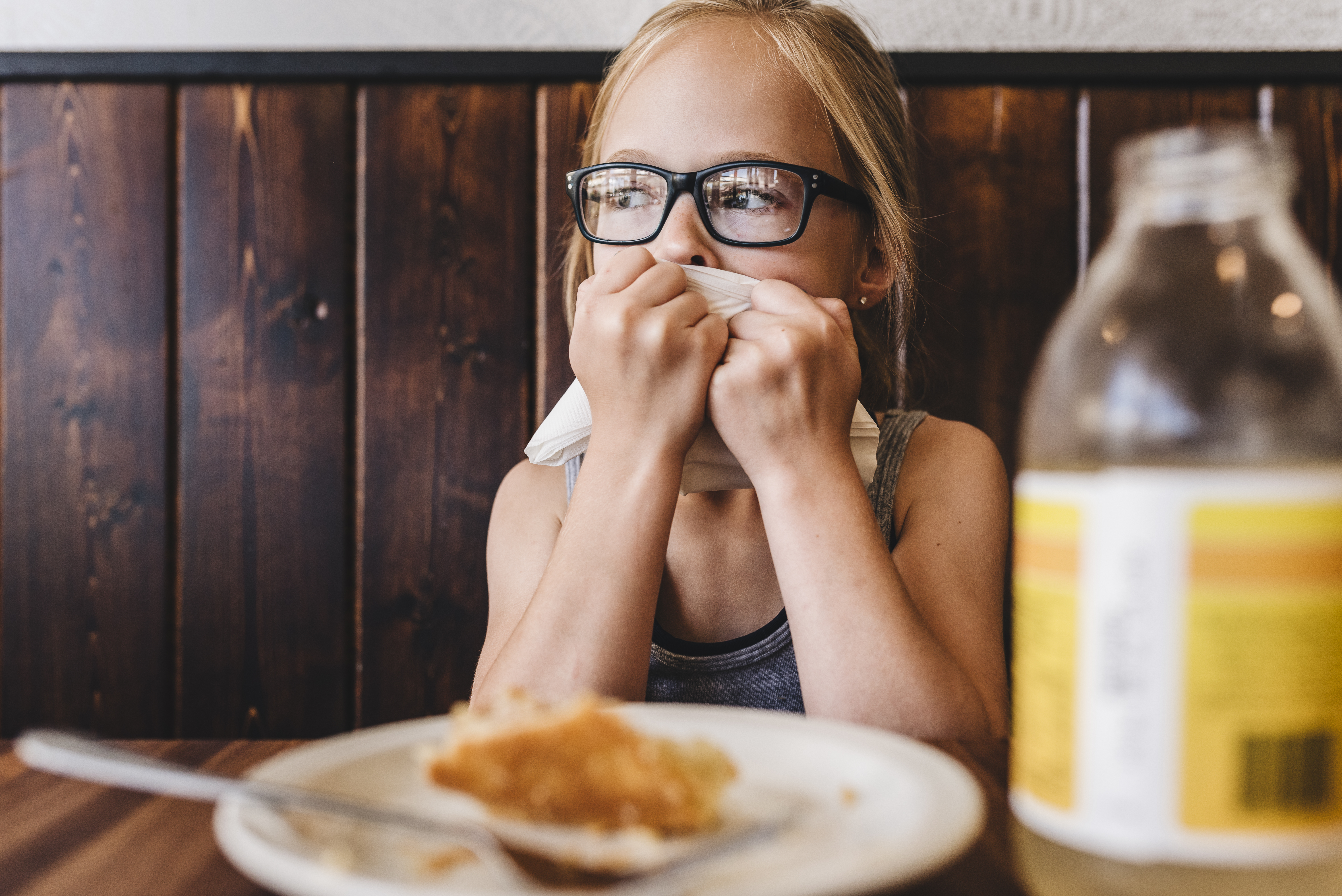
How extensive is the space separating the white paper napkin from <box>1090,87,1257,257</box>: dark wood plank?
2.38 ft

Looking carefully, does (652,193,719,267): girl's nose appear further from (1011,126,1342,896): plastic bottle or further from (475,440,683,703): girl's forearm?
(1011,126,1342,896): plastic bottle

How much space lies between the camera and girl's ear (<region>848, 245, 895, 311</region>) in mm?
1149

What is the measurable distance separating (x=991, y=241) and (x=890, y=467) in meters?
0.52

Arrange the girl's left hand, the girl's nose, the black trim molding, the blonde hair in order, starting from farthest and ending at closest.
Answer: the black trim molding < the blonde hair < the girl's nose < the girl's left hand

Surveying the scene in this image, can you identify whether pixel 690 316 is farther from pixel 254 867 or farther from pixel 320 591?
pixel 320 591

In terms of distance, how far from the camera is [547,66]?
1.38 metres

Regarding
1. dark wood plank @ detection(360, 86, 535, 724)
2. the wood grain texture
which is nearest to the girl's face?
dark wood plank @ detection(360, 86, 535, 724)

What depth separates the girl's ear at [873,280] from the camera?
45.3 inches

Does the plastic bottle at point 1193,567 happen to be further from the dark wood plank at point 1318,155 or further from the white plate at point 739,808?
the dark wood plank at point 1318,155

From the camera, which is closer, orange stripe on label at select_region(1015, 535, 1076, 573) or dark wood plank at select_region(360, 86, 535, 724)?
orange stripe on label at select_region(1015, 535, 1076, 573)

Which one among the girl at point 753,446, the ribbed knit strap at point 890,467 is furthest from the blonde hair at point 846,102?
the ribbed knit strap at point 890,467

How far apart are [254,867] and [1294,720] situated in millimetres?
342

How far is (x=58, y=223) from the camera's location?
140 cm

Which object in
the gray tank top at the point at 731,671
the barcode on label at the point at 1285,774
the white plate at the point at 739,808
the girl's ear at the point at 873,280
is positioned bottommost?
the gray tank top at the point at 731,671
